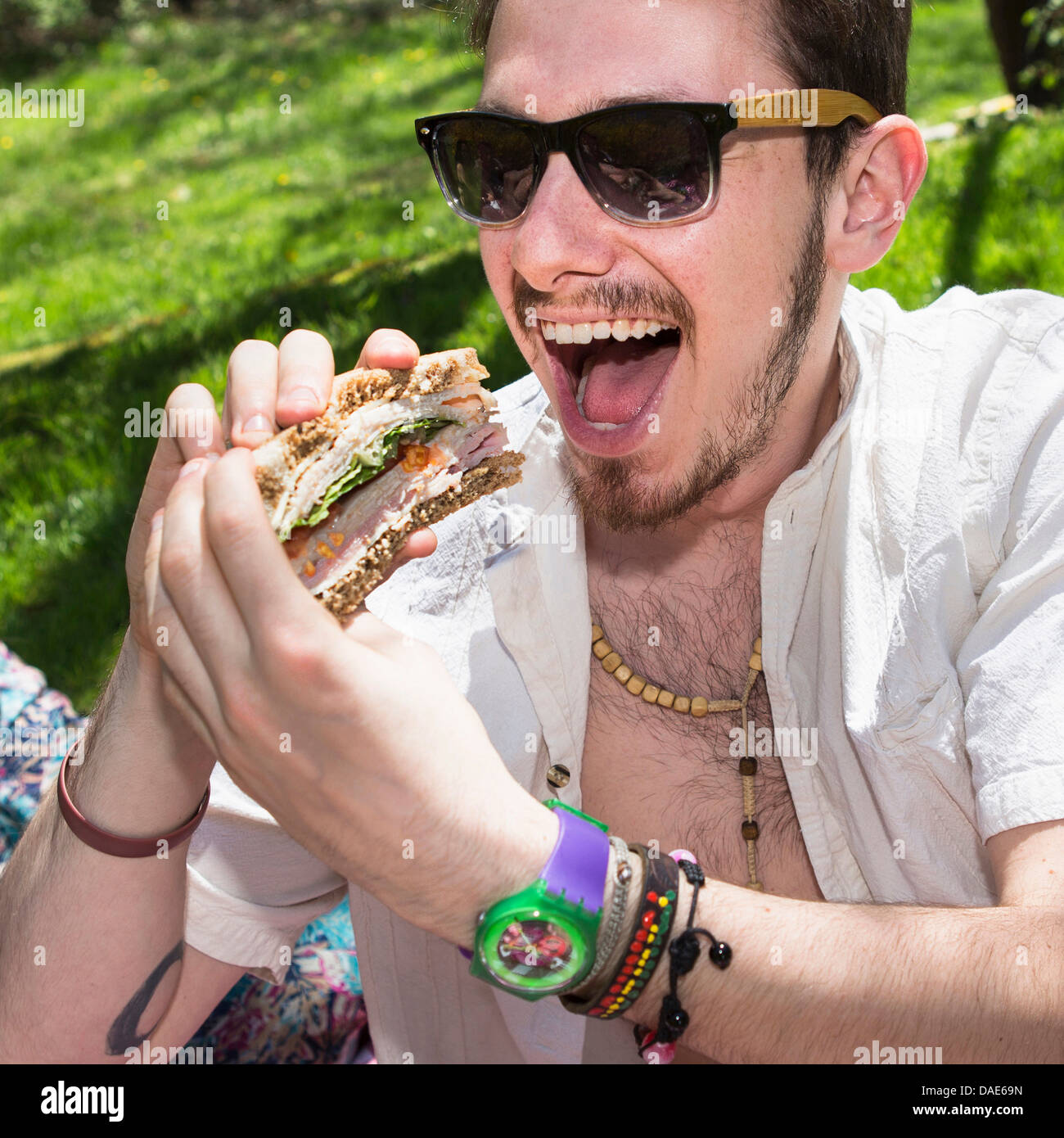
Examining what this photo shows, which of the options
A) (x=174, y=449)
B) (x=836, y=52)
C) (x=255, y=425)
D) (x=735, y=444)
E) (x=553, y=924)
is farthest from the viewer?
(x=735, y=444)

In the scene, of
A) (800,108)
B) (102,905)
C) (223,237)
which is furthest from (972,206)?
(223,237)

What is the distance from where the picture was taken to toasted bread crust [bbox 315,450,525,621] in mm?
1897

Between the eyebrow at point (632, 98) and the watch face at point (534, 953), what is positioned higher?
the eyebrow at point (632, 98)

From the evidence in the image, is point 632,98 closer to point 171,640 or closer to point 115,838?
point 171,640

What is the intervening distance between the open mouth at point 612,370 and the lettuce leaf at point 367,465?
355 mm

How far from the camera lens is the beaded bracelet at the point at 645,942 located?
5.51ft

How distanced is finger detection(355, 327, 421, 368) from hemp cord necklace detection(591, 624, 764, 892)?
804mm

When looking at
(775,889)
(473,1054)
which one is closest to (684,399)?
(775,889)

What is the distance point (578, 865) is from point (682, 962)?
0.78 feet

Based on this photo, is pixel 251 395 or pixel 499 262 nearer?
pixel 251 395

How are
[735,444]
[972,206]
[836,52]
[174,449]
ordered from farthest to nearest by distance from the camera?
[972,206]
[735,444]
[836,52]
[174,449]

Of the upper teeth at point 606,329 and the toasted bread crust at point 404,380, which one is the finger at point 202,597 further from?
the upper teeth at point 606,329

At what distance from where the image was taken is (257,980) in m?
2.94

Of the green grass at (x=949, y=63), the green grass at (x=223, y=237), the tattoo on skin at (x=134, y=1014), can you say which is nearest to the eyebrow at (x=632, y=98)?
the green grass at (x=223, y=237)
